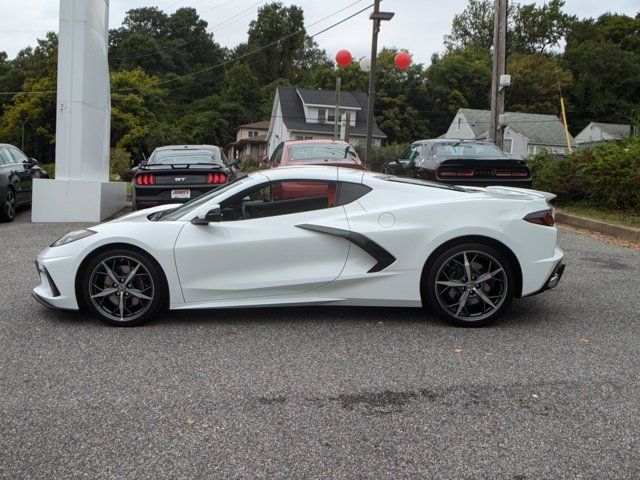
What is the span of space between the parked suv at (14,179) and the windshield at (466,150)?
319 inches

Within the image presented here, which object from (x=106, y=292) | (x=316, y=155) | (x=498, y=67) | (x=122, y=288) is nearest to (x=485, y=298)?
(x=122, y=288)

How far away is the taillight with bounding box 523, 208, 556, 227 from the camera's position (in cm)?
A: 512

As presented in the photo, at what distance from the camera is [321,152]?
37.2 ft

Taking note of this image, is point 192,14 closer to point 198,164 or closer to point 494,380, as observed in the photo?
point 198,164

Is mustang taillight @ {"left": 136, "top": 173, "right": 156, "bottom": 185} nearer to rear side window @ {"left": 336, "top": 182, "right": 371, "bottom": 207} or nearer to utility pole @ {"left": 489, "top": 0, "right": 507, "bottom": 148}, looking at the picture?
rear side window @ {"left": 336, "top": 182, "right": 371, "bottom": 207}

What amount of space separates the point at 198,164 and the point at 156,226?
5.38 metres

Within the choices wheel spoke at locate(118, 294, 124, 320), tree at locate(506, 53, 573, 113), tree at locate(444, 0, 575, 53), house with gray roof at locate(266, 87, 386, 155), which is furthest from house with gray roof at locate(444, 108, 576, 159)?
wheel spoke at locate(118, 294, 124, 320)

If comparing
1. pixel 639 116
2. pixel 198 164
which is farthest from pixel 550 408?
pixel 639 116

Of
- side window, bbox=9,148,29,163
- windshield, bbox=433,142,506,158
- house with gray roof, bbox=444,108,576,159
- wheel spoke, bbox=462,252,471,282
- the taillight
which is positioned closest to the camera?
wheel spoke, bbox=462,252,471,282

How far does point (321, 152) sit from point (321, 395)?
8004 mm

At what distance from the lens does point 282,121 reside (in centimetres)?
5803

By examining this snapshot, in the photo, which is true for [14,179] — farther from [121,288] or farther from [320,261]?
[320,261]

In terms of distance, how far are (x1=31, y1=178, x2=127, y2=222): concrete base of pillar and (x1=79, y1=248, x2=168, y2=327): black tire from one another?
6.97 metres

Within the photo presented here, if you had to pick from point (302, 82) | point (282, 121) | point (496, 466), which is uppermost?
point (302, 82)
